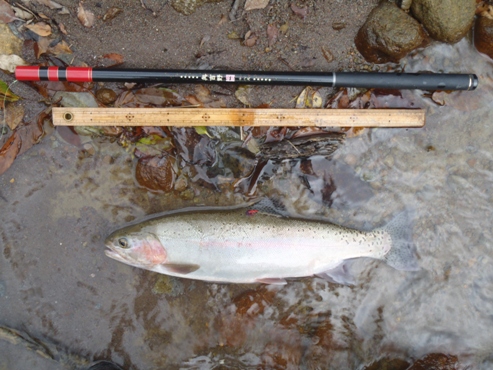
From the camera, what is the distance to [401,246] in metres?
3.51

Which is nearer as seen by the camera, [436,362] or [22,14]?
[22,14]

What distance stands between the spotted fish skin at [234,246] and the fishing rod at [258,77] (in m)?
1.28

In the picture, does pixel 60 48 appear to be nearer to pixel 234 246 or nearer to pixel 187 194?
pixel 187 194

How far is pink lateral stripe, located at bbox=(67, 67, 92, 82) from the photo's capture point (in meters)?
3.23

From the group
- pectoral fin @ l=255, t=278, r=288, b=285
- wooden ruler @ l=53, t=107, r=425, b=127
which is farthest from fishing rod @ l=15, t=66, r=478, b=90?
pectoral fin @ l=255, t=278, r=288, b=285

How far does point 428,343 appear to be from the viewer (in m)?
3.60

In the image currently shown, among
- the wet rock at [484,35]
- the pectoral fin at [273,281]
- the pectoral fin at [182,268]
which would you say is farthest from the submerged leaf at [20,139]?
the wet rock at [484,35]

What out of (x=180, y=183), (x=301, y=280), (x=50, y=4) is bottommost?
(x=301, y=280)

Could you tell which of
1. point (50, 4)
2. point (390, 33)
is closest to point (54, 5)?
point (50, 4)

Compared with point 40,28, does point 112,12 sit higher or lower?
higher

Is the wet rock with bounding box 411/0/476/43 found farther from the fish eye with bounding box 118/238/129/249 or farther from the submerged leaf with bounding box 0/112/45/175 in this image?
the submerged leaf with bounding box 0/112/45/175

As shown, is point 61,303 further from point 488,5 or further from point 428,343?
point 488,5

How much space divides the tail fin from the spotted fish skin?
0.98 feet

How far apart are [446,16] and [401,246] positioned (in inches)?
85.9
